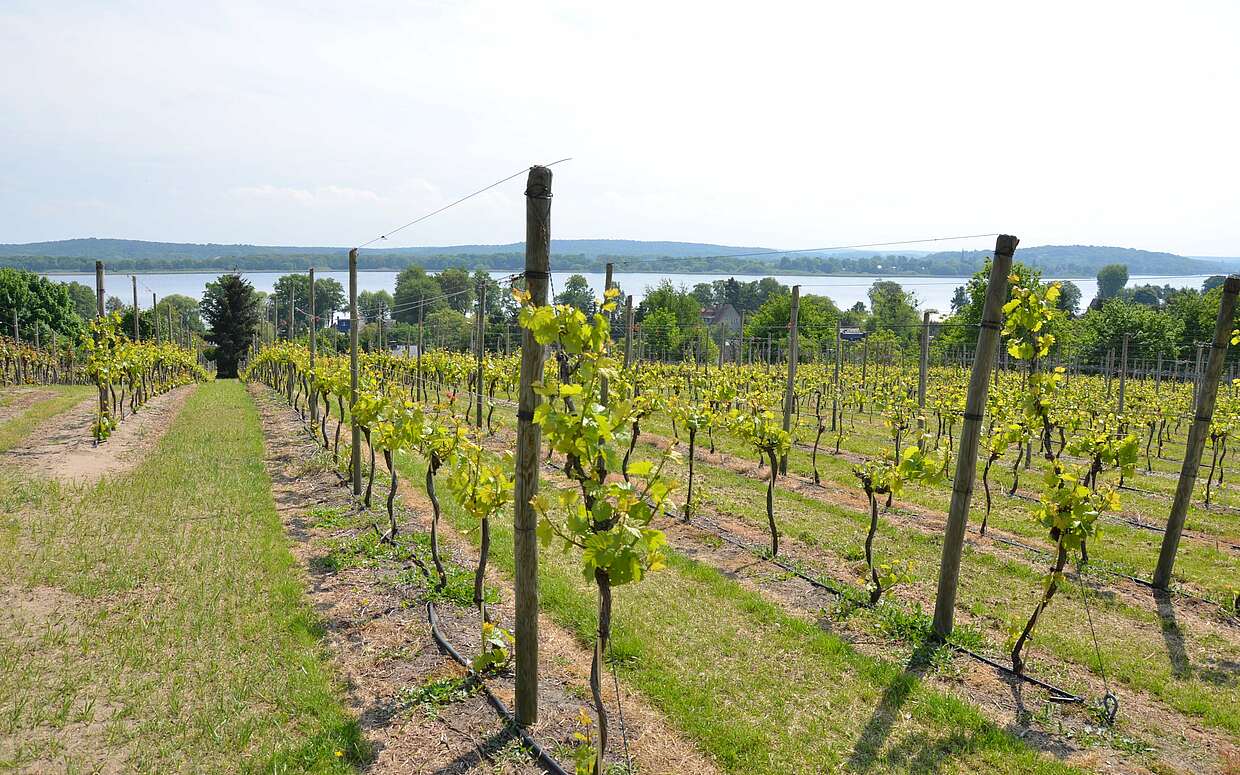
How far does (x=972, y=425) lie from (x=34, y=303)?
56941 millimetres

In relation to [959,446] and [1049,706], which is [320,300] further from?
[1049,706]

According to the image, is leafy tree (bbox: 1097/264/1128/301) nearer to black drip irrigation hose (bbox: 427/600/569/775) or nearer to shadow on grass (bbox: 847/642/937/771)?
shadow on grass (bbox: 847/642/937/771)

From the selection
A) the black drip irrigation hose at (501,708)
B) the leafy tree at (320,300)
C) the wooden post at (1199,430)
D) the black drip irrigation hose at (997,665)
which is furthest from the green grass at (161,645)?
the leafy tree at (320,300)

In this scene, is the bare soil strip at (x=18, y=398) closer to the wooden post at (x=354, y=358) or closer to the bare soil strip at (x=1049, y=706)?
the wooden post at (x=354, y=358)

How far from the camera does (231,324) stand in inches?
2165

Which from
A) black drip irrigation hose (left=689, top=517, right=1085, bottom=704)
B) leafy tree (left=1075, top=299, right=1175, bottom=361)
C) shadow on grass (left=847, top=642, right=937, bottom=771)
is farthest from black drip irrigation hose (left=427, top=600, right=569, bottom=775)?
leafy tree (left=1075, top=299, right=1175, bottom=361)

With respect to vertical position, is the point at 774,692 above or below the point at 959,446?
below

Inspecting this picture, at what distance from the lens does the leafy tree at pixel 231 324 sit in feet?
179

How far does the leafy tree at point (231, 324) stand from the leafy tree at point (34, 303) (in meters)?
8.53

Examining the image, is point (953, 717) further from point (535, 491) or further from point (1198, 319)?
point (1198, 319)

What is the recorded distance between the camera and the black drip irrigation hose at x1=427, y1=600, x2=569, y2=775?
465cm

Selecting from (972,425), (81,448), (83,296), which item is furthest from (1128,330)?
(83,296)

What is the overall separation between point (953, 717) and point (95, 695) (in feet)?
20.9

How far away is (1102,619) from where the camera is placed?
751cm
